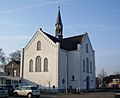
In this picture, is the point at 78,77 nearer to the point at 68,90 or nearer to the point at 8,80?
the point at 68,90

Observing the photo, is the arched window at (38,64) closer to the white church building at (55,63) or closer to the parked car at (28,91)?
the white church building at (55,63)

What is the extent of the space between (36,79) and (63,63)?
765 centimetres

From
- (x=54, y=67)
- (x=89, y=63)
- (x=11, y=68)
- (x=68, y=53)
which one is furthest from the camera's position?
(x=11, y=68)

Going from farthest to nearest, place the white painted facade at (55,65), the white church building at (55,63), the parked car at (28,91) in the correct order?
the white church building at (55,63) → the white painted facade at (55,65) → the parked car at (28,91)

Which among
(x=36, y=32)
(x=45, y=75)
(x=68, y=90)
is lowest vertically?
(x=68, y=90)

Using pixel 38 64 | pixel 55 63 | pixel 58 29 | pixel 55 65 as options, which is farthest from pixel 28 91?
pixel 58 29

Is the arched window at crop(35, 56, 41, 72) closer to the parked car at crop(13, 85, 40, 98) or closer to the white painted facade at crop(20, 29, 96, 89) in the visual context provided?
the white painted facade at crop(20, 29, 96, 89)

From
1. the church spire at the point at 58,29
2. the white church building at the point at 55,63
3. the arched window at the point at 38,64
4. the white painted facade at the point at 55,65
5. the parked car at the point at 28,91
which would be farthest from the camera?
the church spire at the point at 58,29

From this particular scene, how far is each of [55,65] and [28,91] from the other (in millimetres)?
20137

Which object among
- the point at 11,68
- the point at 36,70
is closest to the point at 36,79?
the point at 36,70

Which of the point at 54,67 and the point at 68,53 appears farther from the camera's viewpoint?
the point at 68,53

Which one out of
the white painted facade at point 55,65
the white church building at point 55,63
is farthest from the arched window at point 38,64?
the white painted facade at point 55,65

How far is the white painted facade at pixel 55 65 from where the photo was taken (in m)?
55.2

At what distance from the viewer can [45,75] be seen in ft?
185
